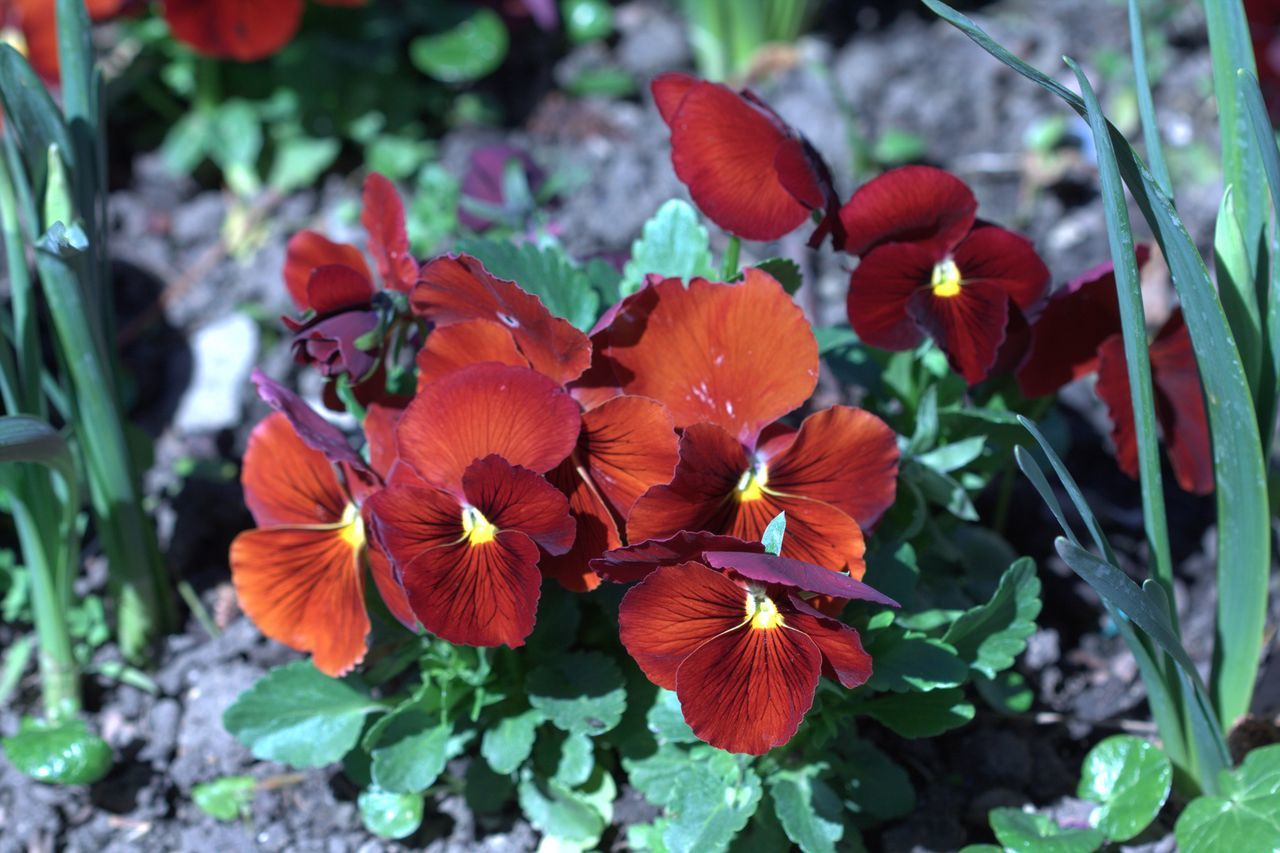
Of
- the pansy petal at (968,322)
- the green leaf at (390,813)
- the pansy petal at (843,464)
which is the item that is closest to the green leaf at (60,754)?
the green leaf at (390,813)

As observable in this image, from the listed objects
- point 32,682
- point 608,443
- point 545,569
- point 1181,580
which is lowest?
point 32,682

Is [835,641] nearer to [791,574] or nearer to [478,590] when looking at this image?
[791,574]

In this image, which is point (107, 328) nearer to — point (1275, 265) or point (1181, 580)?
point (1275, 265)

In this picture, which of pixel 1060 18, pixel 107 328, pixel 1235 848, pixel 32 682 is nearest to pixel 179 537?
pixel 32 682

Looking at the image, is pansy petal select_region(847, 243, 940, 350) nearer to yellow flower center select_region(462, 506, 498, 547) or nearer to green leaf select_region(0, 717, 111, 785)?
yellow flower center select_region(462, 506, 498, 547)

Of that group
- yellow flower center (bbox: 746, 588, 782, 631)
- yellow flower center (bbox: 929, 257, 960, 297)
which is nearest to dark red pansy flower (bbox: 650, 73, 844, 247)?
yellow flower center (bbox: 929, 257, 960, 297)

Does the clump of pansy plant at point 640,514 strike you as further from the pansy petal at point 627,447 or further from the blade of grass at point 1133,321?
the blade of grass at point 1133,321

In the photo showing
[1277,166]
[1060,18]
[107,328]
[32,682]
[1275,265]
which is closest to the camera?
[1277,166]
